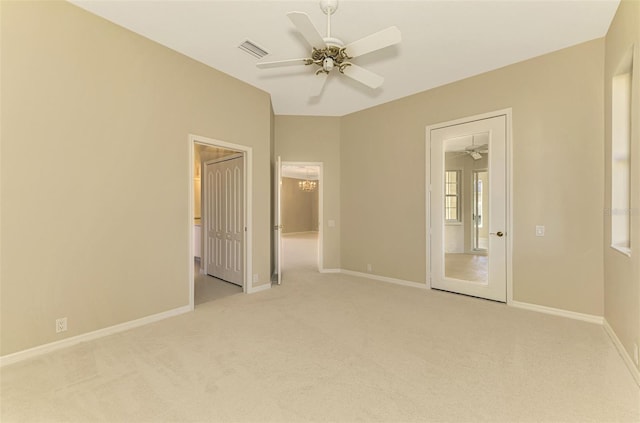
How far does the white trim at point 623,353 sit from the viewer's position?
7.09ft

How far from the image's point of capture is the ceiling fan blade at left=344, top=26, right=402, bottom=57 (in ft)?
7.33

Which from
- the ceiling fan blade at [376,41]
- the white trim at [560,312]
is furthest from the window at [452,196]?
the ceiling fan blade at [376,41]

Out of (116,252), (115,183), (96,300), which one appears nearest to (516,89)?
(115,183)

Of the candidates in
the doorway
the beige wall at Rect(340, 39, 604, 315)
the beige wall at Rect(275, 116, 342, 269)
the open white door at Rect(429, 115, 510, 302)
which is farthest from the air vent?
the doorway

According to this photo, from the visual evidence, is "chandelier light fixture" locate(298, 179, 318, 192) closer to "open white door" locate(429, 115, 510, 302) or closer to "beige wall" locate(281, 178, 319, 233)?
"beige wall" locate(281, 178, 319, 233)

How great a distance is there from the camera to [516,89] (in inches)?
149

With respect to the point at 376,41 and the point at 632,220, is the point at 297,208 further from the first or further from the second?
the point at 632,220

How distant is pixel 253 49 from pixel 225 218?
270 cm

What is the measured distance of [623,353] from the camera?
8.20ft

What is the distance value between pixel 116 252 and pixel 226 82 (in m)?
2.58

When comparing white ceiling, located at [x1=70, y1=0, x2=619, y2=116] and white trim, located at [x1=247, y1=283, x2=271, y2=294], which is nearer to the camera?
white ceiling, located at [x1=70, y1=0, x2=619, y2=116]

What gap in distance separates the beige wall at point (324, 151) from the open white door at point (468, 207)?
74.8 inches

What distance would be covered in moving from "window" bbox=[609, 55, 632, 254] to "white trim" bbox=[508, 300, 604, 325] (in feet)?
3.04

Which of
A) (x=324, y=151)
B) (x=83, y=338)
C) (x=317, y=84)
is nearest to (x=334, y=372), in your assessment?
(x=83, y=338)
